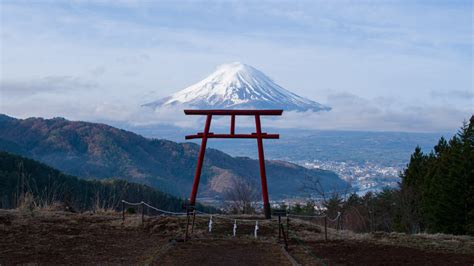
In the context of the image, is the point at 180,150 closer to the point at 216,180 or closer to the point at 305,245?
the point at 216,180

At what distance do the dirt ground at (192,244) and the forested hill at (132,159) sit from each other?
61072 mm

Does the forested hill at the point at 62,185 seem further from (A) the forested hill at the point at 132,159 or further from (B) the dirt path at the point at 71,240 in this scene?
(A) the forested hill at the point at 132,159

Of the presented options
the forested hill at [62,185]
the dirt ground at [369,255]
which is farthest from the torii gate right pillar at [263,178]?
the forested hill at [62,185]

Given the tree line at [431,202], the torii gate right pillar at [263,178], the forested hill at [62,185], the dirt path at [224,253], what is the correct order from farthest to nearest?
the forested hill at [62,185]
the tree line at [431,202]
the torii gate right pillar at [263,178]
the dirt path at [224,253]

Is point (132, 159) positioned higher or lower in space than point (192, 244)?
higher

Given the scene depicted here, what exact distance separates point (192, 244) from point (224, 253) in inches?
53.3

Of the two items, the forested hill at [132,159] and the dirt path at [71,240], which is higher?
the forested hill at [132,159]

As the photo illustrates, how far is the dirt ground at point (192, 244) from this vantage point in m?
11.5

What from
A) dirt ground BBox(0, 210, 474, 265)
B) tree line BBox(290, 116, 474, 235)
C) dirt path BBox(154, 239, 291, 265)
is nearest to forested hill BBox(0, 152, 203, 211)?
tree line BBox(290, 116, 474, 235)

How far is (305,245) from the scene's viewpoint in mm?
13836

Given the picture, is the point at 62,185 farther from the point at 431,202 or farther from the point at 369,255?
the point at 369,255

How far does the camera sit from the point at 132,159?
95.3 metres

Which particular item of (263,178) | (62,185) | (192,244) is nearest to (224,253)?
(192,244)

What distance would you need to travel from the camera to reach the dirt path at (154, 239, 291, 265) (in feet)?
36.9
